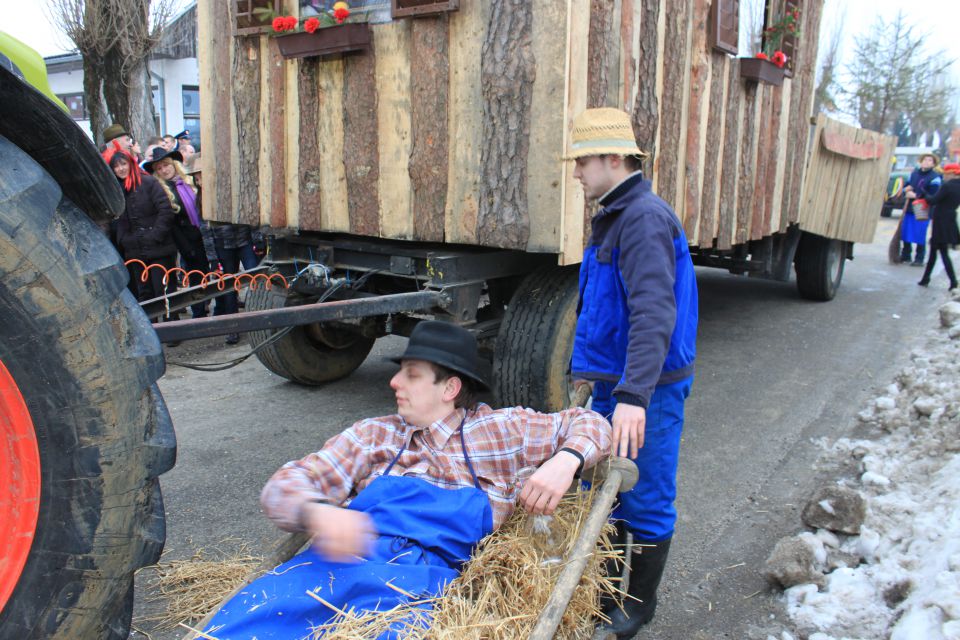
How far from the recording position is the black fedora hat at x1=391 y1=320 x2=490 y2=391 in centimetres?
241

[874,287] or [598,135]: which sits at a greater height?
[598,135]

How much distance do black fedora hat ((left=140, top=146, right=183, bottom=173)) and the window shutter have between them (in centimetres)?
480

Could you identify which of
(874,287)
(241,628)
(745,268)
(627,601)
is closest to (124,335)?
(241,628)

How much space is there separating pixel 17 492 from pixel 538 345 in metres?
2.73

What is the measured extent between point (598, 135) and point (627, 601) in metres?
1.69

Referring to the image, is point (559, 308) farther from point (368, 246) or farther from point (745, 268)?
point (745, 268)

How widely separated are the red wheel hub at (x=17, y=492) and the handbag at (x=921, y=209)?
1343 cm

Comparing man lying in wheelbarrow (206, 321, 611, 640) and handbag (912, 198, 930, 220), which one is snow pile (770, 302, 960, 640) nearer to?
man lying in wheelbarrow (206, 321, 611, 640)

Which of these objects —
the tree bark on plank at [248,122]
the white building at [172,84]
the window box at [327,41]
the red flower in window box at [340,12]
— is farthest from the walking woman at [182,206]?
the white building at [172,84]

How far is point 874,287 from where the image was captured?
10367 mm

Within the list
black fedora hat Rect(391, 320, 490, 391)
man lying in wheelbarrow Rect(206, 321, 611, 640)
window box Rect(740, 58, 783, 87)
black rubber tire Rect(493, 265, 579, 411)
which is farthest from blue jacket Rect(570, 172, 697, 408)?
window box Rect(740, 58, 783, 87)

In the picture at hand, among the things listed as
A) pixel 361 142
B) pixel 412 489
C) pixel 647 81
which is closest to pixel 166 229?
pixel 361 142

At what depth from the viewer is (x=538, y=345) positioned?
4.02 m

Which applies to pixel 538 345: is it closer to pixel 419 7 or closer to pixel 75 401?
pixel 419 7
